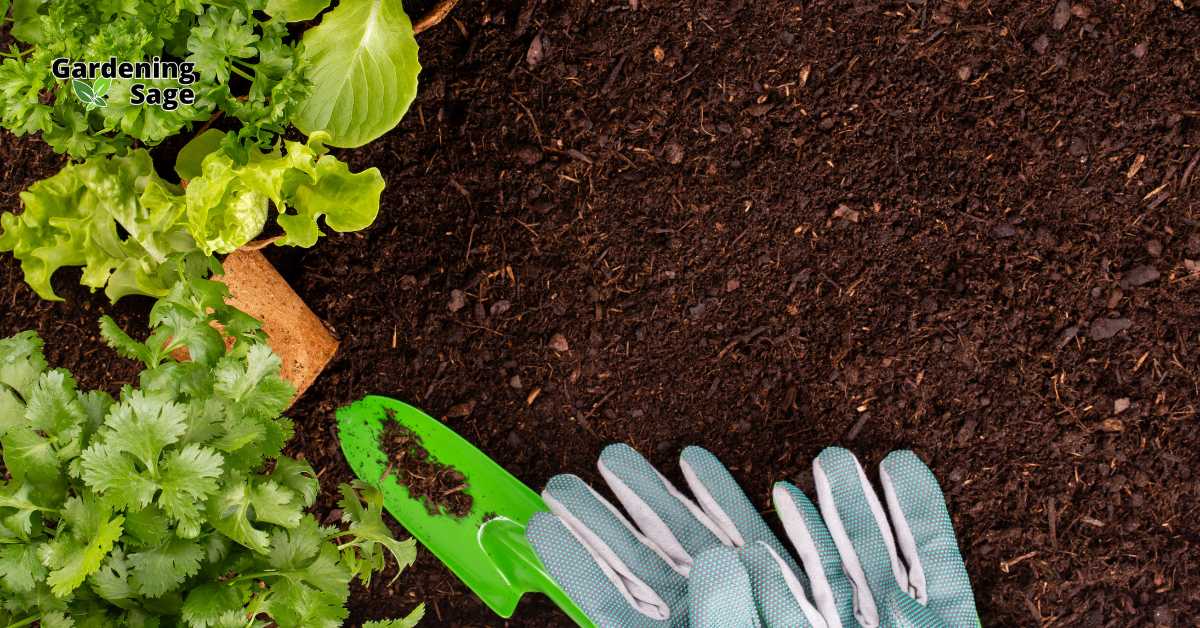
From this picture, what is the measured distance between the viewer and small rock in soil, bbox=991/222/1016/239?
148cm

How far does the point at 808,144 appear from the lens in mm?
1478

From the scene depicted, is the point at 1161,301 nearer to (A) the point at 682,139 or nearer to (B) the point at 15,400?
(A) the point at 682,139

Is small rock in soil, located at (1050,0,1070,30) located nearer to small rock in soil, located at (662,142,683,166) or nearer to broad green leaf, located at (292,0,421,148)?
small rock in soil, located at (662,142,683,166)

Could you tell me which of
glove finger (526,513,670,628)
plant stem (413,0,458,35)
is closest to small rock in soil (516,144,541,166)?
plant stem (413,0,458,35)

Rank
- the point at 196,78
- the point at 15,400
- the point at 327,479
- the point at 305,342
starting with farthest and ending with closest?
the point at 327,479
the point at 305,342
the point at 196,78
the point at 15,400

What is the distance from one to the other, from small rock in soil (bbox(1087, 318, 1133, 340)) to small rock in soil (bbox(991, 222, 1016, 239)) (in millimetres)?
208

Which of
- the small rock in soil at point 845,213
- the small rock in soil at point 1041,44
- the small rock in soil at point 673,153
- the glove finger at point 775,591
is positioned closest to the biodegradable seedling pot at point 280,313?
the small rock in soil at point 673,153

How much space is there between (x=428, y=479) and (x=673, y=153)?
699 millimetres

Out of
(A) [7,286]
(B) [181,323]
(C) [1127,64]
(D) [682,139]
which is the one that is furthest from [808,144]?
(A) [7,286]

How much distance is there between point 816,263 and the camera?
58.7 inches

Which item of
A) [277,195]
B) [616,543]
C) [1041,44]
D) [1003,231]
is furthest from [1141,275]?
[277,195]

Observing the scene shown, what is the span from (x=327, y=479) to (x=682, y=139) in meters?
0.85

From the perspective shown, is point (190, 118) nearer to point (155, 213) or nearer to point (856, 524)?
point (155, 213)

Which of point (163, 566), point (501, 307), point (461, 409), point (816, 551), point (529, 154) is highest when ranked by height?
point (529, 154)
